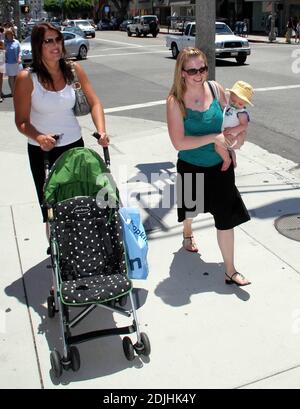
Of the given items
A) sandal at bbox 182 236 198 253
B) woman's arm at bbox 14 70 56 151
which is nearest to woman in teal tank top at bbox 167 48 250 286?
sandal at bbox 182 236 198 253

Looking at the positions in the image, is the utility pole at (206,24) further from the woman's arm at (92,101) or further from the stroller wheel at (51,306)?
the stroller wheel at (51,306)

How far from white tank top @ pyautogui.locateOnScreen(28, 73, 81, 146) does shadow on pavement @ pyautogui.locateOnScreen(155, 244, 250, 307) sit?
1387mm

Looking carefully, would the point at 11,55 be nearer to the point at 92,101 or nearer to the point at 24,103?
the point at 92,101

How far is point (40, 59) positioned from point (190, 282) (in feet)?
6.72

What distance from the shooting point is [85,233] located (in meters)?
3.33

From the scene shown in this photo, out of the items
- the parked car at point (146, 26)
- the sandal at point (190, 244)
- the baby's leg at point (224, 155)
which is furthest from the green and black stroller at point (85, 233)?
the parked car at point (146, 26)

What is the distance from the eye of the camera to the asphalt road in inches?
345

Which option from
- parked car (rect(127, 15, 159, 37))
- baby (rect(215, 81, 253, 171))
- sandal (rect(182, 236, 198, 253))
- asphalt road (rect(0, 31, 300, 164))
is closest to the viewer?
baby (rect(215, 81, 253, 171))

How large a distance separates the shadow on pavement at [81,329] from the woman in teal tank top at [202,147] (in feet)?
2.65

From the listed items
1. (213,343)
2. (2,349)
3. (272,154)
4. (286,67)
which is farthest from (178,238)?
(286,67)

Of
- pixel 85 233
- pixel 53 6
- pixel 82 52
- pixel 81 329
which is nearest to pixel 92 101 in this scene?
pixel 85 233

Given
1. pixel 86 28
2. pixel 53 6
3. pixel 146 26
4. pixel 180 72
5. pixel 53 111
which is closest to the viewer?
pixel 180 72

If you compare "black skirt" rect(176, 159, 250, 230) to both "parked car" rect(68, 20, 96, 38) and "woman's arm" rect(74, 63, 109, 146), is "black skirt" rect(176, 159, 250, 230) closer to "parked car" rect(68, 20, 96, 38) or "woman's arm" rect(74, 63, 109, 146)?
"woman's arm" rect(74, 63, 109, 146)

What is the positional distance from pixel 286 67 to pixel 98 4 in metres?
86.4
